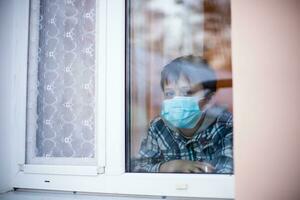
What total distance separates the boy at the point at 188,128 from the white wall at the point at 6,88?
794mm

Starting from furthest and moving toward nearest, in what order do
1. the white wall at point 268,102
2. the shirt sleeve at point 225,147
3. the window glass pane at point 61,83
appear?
the window glass pane at point 61,83 → the shirt sleeve at point 225,147 → the white wall at point 268,102

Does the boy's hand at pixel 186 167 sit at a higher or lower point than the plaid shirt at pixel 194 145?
lower

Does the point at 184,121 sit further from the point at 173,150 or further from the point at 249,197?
the point at 249,197

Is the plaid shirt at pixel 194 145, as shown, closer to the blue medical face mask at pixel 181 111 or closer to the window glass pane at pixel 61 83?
the blue medical face mask at pixel 181 111

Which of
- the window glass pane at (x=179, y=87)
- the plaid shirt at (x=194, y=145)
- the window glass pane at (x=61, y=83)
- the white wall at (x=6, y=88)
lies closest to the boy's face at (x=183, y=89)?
the window glass pane at (x=179, y=87)

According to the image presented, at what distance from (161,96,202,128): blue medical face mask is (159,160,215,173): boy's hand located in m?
0.20

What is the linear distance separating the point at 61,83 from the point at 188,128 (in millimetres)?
795

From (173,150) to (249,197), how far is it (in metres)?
0.62

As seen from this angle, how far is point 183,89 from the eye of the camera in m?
1.56

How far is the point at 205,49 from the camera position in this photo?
1548 mm

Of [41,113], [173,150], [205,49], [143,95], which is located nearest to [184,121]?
[173,150]

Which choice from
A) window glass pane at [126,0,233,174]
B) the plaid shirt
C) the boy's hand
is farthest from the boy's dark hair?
the boy's hand

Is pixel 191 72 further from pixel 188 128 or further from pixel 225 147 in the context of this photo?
pixel 225 147

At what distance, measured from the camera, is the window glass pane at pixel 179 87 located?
151 cm
